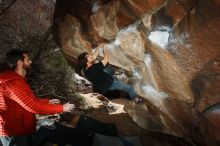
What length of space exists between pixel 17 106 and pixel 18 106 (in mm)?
13

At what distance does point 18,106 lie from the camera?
13.9 feet

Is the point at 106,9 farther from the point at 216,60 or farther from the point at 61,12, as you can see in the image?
the point at 216,60

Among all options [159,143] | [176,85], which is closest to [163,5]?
[176,85]

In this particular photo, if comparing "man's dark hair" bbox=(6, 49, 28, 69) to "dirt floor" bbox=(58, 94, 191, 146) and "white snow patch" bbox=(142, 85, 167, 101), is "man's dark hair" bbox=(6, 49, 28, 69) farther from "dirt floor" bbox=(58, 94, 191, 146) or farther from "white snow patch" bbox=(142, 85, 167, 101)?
"dirt floor" bbox=(58, 94, 191, 146)

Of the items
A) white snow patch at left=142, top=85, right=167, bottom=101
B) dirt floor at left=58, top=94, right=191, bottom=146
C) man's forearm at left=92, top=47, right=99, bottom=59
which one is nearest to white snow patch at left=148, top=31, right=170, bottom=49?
white snow patch at left=142, top=85, right=167, bottom=101

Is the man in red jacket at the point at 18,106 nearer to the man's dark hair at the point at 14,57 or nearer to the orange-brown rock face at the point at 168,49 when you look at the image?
the man's dark hair at the point at 14,57

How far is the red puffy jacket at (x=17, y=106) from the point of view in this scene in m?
4.05

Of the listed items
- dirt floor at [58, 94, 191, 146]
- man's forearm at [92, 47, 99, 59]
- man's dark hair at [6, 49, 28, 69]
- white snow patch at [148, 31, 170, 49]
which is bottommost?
dirt floor at [58, 94, 191, 146]

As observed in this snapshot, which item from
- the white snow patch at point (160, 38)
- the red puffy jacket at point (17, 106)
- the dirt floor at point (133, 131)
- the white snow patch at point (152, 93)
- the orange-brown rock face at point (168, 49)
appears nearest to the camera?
the red puffy jacket at point (17, 106)

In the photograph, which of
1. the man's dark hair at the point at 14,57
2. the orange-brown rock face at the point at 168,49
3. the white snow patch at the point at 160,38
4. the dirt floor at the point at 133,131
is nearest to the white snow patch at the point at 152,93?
the orange-brown rock face at the point at 168,49

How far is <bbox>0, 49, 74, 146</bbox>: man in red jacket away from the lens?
407cm

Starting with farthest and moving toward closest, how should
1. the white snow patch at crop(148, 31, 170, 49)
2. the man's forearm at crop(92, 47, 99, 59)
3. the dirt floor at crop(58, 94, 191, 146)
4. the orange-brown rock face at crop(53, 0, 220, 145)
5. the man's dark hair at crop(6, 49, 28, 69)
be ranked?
the dirt floor at crop(58, 94, 191, 146) < the man's forearm at crop(92, 47, 99, 59) < the white snow patch at crop(148, 31, 170, 49) < the orange-brown rock face at crop(53, 0, 220, 145) < the man's dark hair at crop(6, 49, 28, 69)

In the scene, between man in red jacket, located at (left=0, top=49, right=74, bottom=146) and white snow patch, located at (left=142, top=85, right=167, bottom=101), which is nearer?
man in red jacket, located at (left=0, top=49, right=74, bottom=146)

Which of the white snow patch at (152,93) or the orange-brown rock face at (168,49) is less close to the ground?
the orange-brown rock face at (168,49)
